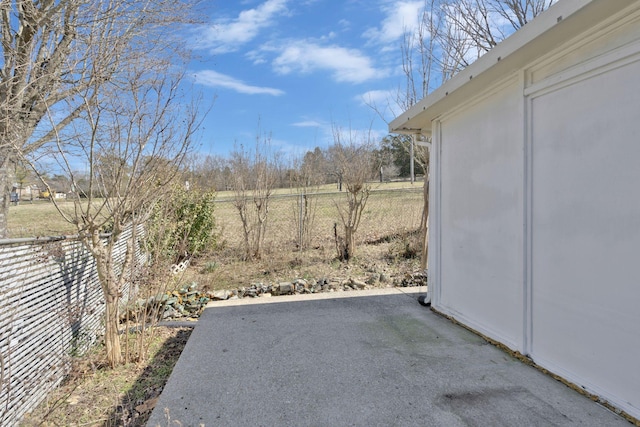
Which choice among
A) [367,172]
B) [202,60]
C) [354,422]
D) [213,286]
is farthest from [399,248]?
[354,422]

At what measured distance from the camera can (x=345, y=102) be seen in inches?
259

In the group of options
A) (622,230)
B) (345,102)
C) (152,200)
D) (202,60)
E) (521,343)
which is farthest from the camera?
(345,102)

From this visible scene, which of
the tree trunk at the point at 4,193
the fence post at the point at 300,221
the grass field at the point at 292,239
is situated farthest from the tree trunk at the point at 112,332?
the fence post at the point at 300,221

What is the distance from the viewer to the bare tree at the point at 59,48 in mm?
3992

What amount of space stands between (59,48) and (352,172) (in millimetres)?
4784

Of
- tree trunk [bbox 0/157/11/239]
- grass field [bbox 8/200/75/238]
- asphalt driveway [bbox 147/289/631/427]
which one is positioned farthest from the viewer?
tree trunk [bbox 0/157/11/239]

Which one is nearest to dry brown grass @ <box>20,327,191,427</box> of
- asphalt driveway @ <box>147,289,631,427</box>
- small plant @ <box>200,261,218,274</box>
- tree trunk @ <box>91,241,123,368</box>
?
tree trunk @ <box>91,241,123,368</box>

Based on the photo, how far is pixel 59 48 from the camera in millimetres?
4340

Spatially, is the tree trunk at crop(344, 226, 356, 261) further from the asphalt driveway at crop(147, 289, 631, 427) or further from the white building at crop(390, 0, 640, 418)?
the white building at crop(390, 0, 640, 418)

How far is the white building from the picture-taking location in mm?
1823

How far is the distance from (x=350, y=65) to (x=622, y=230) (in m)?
5.89

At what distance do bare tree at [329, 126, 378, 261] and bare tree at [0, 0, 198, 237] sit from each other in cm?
333

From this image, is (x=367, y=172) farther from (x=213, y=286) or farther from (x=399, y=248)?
(x=213, y=286)

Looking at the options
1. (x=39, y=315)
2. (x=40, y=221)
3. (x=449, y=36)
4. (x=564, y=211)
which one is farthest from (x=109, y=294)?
(x=449, y=36)
